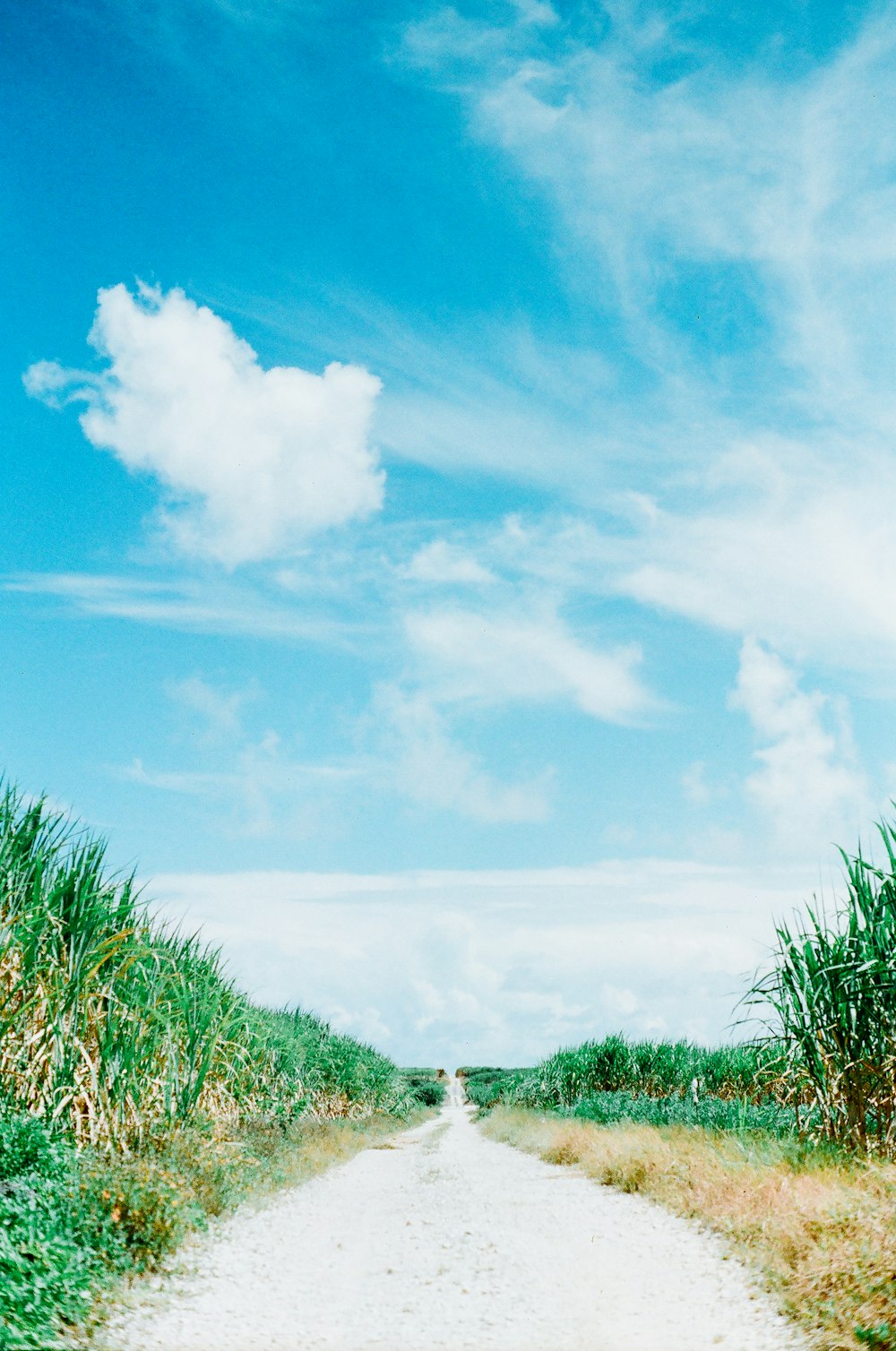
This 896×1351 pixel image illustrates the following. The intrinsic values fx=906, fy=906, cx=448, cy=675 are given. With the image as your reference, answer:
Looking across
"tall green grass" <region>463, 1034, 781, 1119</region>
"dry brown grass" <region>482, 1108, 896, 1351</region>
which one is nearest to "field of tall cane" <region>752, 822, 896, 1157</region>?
"dry brown grass" <region>482, 1108, 896, 1351</region>

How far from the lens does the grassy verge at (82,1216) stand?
5078mm

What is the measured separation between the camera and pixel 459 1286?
668 cm

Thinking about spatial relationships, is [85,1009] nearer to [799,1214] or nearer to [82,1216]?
[82,1216]

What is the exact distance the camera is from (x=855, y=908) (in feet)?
31.9

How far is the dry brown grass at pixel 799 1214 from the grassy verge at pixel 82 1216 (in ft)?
14.1

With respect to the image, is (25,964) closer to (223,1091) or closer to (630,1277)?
(630,1277)

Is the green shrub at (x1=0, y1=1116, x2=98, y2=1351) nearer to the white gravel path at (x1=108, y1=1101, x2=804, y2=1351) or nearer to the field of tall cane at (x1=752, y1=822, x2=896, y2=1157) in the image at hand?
the white gravel path at (x1=108, y1=1101, x2=804, y2=1351)

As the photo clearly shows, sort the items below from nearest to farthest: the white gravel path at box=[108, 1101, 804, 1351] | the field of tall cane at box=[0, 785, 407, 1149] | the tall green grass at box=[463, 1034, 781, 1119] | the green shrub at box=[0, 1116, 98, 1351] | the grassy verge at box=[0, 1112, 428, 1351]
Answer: the green shrub at box=[0, 1116, 98, 1351] → the grassy verge at box=[0, 1112, 428, 1351] → the white gravel path at box=[108, 1101, 804, 1351] → the field of tall cane at box=[0, 785, 407, 1149] → the tall green grass at box=[463, 1034, 781, 1119]

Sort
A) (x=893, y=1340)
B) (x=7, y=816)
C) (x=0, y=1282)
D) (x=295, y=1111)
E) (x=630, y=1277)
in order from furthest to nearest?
1. (x=295, y=1111)
2. (x=7, y=816)
3. (x=630, y=1277)
4. (x=0, y=1282)
5. (x=893, y=1340)

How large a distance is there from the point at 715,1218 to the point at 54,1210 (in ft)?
18.4

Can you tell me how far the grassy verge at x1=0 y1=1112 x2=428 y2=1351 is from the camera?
16.7 ft

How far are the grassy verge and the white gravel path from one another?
285 mm

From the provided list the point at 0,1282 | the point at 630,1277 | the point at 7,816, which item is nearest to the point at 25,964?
the point at 7,816

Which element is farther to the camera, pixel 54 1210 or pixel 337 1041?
pixel 337 1041
